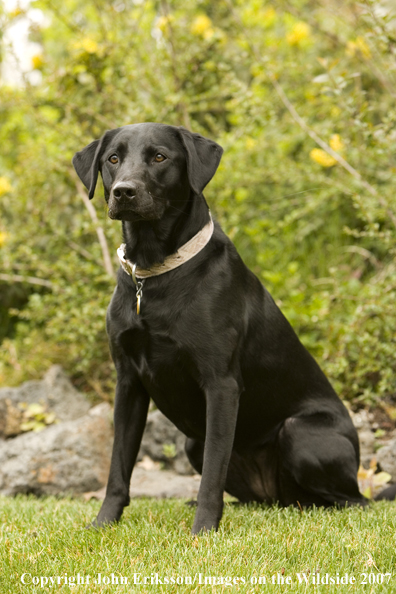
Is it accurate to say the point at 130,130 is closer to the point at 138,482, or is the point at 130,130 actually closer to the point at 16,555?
the point at 16,555

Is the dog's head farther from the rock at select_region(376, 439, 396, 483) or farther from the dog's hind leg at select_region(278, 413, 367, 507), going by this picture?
the rock at select_region(376, 439, 396, 483)

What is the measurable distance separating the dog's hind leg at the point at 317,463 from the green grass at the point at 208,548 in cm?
12

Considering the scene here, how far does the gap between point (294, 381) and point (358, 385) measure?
5.65 feet

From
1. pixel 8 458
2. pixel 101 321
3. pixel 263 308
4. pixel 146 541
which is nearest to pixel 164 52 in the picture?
pixel 101 321

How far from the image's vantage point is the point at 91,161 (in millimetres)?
2871

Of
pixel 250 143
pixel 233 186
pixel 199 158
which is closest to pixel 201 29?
pixel 250 143

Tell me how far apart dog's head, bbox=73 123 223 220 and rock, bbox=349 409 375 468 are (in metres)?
2.08

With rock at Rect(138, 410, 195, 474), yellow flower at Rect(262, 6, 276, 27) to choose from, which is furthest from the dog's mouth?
yellow flower at Rect(262, 6, 276, 27)

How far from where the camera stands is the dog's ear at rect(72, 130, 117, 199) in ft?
9.24

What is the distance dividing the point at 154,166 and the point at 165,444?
223 centimetres

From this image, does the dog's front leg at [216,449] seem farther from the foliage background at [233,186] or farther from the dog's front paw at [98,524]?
the foliage background at [233,186]

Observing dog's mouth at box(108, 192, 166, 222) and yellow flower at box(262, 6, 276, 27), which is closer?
dog's mouth at box(108, 192, 166, 222)

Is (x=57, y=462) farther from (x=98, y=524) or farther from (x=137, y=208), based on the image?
(x=137, y=208)

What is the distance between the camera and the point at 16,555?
2275mm
